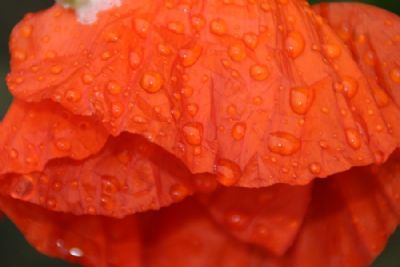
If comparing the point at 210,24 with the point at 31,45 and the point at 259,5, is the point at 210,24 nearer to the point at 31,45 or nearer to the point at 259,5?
the point at 259,5

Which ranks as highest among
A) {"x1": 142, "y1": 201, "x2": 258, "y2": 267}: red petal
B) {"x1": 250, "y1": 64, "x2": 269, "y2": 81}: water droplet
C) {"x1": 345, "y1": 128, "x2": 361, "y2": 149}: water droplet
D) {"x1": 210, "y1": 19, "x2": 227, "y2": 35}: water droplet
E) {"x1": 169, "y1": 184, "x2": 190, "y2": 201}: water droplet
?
{"x1": 210, "y1": 19, "x2": 227, "y2": 35}: water droplet

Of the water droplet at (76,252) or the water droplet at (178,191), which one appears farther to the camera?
the water droplet at (76,252)

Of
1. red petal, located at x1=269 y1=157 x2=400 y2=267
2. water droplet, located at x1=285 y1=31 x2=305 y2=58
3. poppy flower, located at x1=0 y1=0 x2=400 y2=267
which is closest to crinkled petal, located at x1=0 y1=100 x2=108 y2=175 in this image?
poppy flower, located at x1=0 y1=0 x2=400 y2=267

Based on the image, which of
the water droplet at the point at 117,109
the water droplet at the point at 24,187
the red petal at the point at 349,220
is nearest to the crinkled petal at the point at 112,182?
the water droplet at the point at 24,187

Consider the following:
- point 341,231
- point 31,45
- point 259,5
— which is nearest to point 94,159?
point 31,45

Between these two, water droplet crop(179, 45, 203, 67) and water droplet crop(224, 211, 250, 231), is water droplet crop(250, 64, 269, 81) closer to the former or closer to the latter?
water droplet crop(179, 45, 203, 67)

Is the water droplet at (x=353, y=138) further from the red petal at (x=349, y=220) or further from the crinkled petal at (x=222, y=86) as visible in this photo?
the red petal at (x=349, y=220)
